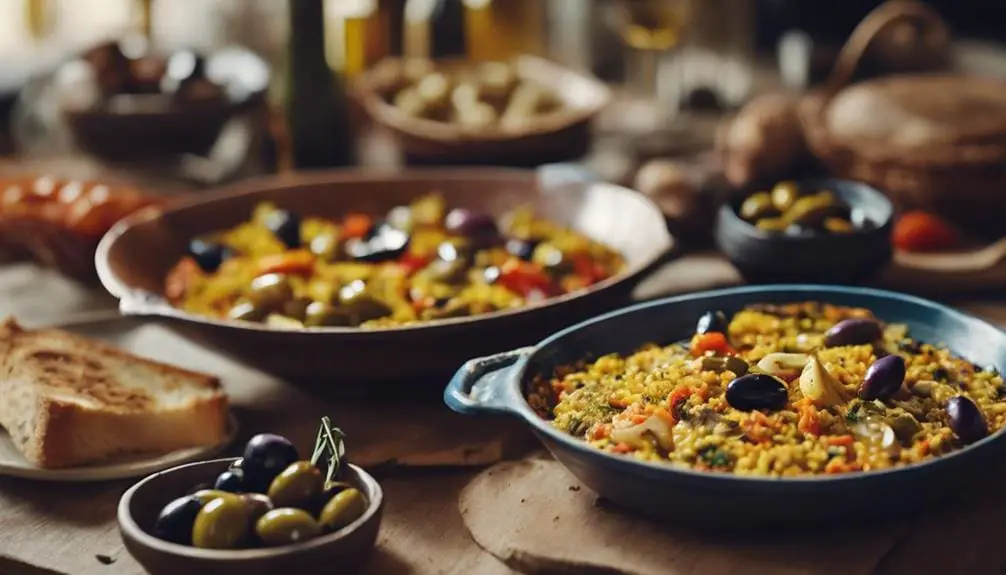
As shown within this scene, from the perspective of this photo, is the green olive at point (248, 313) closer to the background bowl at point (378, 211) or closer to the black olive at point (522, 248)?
the background bowl at point (378, 211)

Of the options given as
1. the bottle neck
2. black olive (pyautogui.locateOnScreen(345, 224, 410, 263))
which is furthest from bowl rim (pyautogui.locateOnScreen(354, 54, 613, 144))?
black olive (pyautogui.locateOnScreen(345, 224, 410, 263))

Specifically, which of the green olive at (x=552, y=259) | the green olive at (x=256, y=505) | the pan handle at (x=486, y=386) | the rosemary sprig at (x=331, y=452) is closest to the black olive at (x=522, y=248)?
the green olive at (x=552, y=259)

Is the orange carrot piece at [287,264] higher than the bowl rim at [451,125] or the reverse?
the reverse

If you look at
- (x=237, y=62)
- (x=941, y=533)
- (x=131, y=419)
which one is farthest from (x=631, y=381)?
(x=237, y=62)

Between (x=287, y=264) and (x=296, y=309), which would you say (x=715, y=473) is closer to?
(x=296, y=309)

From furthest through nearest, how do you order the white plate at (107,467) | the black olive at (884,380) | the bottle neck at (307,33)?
the bottle neck at (307,33)
the white plate at (107,467)
the black olive at (884,380)

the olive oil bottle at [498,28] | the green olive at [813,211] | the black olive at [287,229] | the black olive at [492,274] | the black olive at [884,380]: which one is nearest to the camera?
the black olive at [884,380]

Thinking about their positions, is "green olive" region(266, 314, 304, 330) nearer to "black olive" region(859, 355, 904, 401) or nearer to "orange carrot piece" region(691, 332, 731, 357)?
"orange carrot piece" region(691, 332, 731, 357)

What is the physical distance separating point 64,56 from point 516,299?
269 centimetres

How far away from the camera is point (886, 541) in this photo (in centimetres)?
151

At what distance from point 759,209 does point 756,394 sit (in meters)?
0.81

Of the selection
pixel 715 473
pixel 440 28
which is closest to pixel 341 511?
pixel 715 473

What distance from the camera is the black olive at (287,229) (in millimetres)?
2391

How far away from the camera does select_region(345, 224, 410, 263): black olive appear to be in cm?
229
